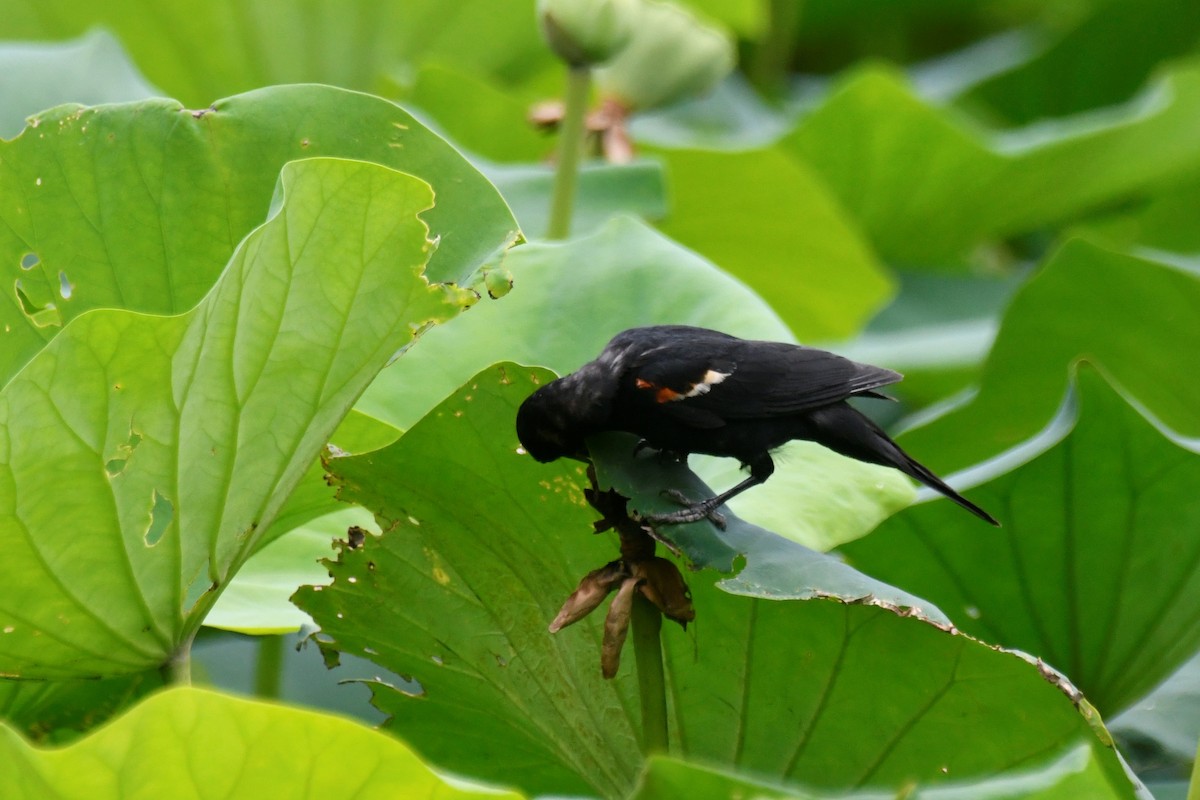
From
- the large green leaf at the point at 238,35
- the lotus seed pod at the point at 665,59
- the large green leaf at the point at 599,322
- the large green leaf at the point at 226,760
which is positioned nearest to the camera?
the large green leaf at the point at 226,760

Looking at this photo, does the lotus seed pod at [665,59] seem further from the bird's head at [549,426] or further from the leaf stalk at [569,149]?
the bird's head at [549,426]

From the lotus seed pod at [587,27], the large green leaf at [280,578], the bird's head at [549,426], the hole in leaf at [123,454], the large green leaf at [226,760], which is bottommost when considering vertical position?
the large green leaf at [226,760]

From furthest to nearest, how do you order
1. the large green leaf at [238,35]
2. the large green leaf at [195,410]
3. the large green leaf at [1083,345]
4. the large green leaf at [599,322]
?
the large green leaf at [238,35]
the large green leaf at [1083,345]
the large green leaf at [599,322]
the large green leaf at [195,410]

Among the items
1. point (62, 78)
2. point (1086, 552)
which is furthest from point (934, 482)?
point (62, 78)

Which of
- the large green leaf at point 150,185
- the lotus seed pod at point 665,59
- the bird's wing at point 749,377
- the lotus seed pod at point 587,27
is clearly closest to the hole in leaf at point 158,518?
the large green leaf at point 150,185

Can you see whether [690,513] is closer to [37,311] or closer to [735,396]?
[735,396]

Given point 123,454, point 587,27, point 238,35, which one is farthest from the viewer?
point 238,35

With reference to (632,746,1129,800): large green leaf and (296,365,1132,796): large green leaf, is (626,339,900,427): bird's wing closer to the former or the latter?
(296,365,1132,796): large green leaf
